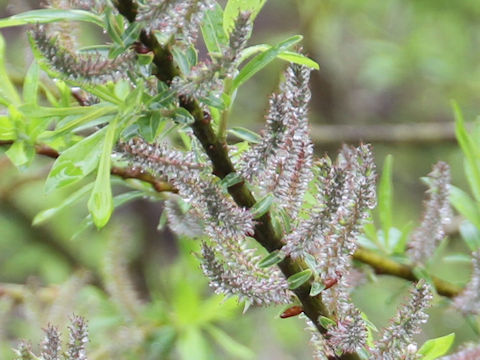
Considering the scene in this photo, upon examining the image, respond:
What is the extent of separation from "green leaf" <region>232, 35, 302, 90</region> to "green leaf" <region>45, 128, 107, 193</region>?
0.12m

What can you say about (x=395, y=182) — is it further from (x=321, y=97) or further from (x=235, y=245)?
(x=235, y=245)

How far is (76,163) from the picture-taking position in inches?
22.4

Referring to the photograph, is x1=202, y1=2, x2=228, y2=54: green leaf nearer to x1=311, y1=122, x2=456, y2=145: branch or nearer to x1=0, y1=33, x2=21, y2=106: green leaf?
x1=0, y1=33, x2=21, y2=106: green leaf

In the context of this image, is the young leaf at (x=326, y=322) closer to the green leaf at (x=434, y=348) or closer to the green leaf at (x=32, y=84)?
the green leaf at (x=434, y=348)

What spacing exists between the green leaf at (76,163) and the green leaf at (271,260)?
0.17 metres

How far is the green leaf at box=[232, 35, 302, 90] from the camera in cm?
53

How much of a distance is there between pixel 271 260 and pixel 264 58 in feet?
0.52

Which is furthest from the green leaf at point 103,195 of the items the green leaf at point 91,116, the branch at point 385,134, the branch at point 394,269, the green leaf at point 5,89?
the branch at point 385,134

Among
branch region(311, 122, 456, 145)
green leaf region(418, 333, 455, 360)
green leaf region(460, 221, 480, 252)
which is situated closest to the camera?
green leaf region(418, 333, 455, 360)

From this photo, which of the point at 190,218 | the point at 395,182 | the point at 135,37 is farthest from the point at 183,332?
the point at 395,182

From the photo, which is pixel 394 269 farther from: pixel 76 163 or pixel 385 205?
pixel 76 163

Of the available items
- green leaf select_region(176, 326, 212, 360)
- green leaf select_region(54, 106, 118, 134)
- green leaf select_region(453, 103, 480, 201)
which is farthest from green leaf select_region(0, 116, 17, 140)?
green leaf select_region(176, 326, 212, 360)

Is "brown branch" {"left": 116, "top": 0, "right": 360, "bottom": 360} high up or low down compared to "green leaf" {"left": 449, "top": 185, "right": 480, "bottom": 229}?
up

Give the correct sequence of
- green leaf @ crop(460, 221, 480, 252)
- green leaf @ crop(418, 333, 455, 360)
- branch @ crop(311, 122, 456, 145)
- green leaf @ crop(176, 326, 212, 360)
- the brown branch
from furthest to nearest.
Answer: branch @ crop(311, 122, 456, 145) < green leaf @ crop(176, 326, 212, 360) < green leaf @ crop(460, 221, 480, 252) < green leaf @ crop(418, 333, 455, 360) < the brown branch
